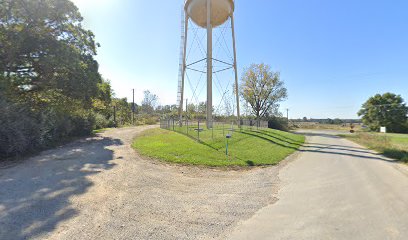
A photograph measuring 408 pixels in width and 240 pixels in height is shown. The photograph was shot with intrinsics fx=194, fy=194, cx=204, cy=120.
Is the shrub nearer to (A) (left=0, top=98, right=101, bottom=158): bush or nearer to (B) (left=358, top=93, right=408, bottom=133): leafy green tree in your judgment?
(A) (left=0, top=98, right=101, bottom=158): bush

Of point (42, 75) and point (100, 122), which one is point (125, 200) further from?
point (100, 122)

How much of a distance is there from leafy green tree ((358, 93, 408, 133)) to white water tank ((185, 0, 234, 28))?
4879 cm

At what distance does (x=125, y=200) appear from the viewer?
4473mm

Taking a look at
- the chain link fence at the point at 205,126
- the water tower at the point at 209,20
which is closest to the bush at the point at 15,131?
the chain link fence at the point at 205,126

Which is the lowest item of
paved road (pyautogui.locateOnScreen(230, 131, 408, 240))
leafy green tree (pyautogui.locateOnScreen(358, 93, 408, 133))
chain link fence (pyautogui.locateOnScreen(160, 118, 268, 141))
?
paved road (pyautogui.locateOnScreen(230, 131, 408, 240))

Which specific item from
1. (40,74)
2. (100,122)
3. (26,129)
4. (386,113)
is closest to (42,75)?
(40,74)

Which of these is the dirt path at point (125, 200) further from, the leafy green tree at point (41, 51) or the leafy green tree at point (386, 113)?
the leafy green tree at point (386, 113)

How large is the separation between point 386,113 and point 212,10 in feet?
170

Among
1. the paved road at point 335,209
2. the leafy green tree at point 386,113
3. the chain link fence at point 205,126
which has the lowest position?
the paved road at point 335,209

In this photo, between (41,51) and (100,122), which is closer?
(41,51)

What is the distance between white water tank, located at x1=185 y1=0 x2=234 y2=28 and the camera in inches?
666

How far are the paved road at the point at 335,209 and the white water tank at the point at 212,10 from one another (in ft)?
51.7

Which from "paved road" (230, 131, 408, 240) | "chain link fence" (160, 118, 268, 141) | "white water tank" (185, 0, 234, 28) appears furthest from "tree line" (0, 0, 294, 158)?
"paved road" (230, 131, 408, 240)

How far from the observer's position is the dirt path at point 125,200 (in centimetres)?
324
